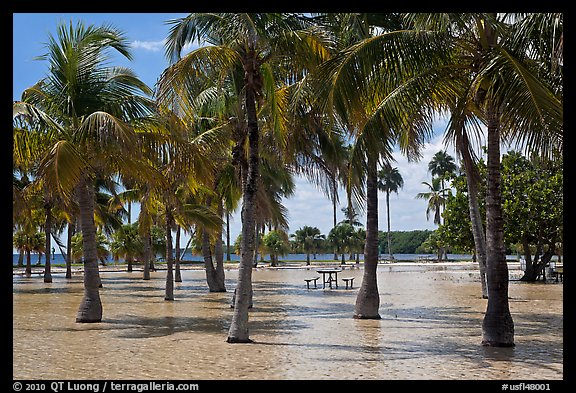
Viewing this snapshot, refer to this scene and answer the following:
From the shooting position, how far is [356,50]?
11148 mm

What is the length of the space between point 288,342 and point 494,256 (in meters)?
4.35

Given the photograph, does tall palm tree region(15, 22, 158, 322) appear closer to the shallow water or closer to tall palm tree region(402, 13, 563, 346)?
the shallow water

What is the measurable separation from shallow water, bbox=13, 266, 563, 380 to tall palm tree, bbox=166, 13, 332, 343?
4.73 feet

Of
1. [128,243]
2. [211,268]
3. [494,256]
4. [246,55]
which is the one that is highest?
[246,55]

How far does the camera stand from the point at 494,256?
39.8 feet

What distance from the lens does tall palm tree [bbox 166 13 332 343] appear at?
12320 mm

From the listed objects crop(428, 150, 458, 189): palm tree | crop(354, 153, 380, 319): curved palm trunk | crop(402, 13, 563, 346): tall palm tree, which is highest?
crop(428, 150, 458, 189): palm tree

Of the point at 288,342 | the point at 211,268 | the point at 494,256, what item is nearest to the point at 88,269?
Answer: the point at 288,342

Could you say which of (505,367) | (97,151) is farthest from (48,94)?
(505,367)

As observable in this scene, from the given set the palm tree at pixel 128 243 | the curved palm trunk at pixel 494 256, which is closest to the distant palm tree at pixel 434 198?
the palm tree at pixel 128 243

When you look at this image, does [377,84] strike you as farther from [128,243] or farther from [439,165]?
[439,165]

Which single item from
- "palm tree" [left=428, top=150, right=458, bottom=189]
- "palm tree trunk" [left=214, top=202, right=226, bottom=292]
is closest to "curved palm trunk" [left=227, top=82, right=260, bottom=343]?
"palm tree trunk" [left=214, top=202, right=226, bottom=292]
